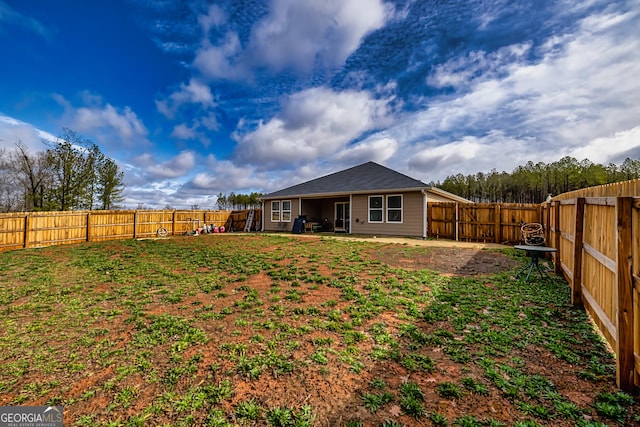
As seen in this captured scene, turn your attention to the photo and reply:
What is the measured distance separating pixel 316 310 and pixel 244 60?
10.5 m

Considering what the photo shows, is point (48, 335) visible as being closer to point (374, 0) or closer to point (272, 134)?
point (374, 0)

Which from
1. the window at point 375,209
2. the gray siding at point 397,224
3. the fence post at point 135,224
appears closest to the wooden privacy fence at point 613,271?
the gray siding at point 397,224

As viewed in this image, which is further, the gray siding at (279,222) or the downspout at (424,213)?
the gray siding at (279,222)

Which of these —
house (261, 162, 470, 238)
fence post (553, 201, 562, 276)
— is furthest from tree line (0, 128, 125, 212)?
fence post (553, 201, 562, 276)

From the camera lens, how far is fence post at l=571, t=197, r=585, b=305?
420cm

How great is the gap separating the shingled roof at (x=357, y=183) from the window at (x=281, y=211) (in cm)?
65

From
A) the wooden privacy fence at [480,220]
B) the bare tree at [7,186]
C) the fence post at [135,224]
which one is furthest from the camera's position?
the bare tree at [7,186]

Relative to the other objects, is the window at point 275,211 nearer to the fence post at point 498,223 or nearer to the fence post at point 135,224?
the fence post at point 135,224

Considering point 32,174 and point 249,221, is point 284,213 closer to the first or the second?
Result: point 249,221

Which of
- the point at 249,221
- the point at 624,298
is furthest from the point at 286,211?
the point at 624,298

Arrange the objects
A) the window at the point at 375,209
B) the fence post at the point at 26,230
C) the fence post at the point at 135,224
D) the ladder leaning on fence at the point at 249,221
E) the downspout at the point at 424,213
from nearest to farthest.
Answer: the fence post at the point at 26,230 → the downspout at the point at 424,213 → the window at the point at 375,209 → the fence post at the point at 135,224 → the ladder leaning on fence at the point at 249,221

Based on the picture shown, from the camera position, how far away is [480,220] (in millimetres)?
12156

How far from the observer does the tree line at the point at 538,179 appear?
105ft

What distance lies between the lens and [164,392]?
2.33 m
